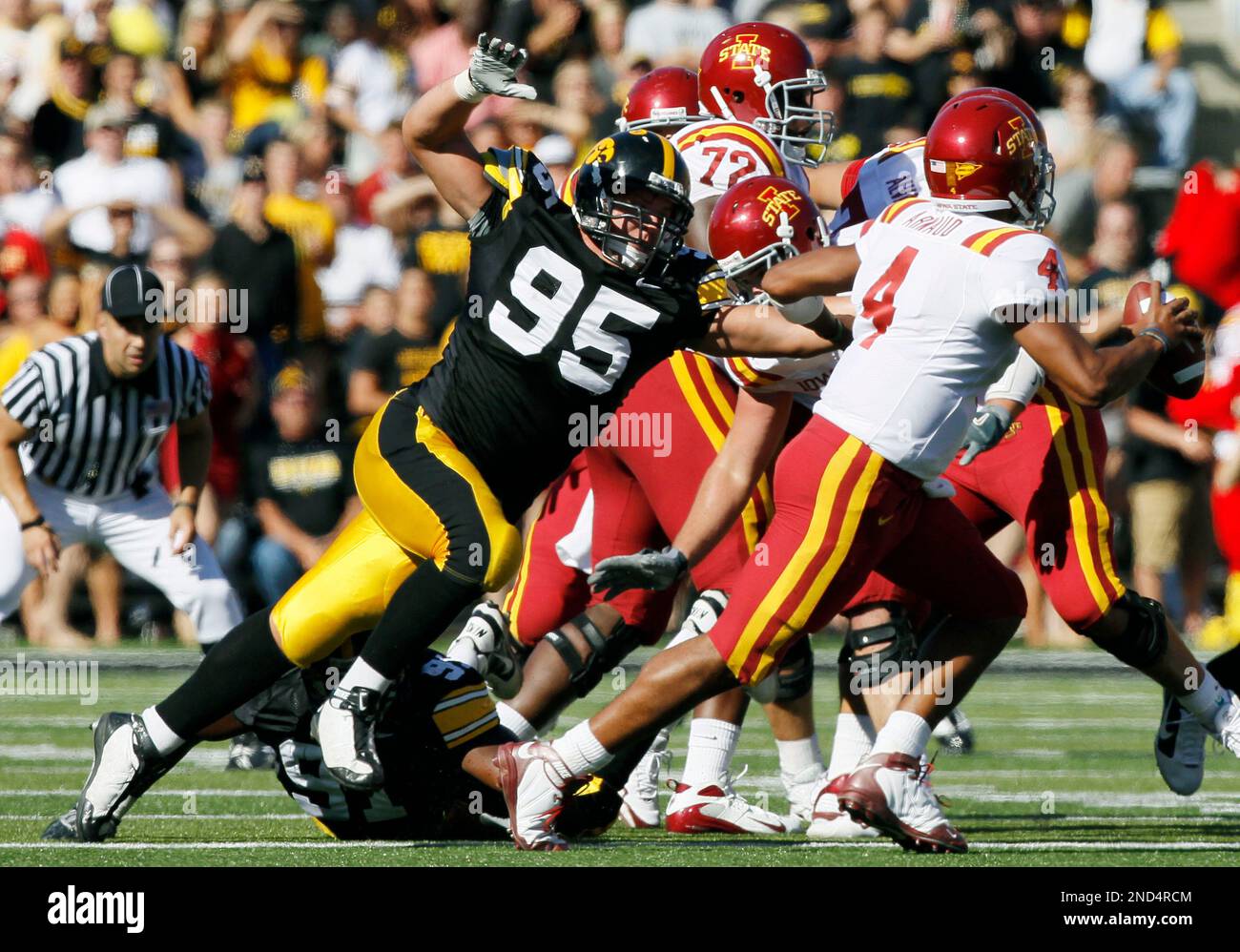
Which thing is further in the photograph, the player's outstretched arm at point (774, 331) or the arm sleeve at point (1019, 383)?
the arm sleeve at point (1019, 383)

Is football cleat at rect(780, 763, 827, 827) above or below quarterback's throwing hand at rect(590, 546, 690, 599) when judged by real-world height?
below

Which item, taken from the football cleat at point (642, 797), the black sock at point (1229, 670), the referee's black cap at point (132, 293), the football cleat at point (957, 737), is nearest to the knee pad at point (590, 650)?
the football cleat at point (642, 797)

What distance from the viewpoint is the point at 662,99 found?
6680mm

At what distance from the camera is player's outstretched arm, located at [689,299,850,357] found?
204 inches

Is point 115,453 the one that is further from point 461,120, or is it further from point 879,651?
point 879,651

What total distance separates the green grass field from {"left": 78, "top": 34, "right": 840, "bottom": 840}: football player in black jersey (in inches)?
13.5

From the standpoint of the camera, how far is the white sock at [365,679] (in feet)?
16.5

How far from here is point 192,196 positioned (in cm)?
1214

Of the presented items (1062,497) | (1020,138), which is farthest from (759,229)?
(1062,497)

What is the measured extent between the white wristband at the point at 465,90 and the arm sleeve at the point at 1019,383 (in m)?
1.56

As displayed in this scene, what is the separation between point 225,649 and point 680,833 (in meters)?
1.40

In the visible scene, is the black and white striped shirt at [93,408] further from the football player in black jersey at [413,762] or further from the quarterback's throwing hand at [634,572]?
the quarterback's throwing hand at [634,572]

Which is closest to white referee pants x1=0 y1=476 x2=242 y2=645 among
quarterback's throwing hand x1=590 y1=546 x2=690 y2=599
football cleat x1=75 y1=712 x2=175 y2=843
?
football cleat x1=75 y1=712 x2=175 y2=843

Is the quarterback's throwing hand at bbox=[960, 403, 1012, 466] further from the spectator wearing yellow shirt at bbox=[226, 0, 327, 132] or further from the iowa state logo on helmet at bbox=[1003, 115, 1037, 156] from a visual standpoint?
the spectator wearing yellow shirt at bbox=[226, 0, 327, 132]
